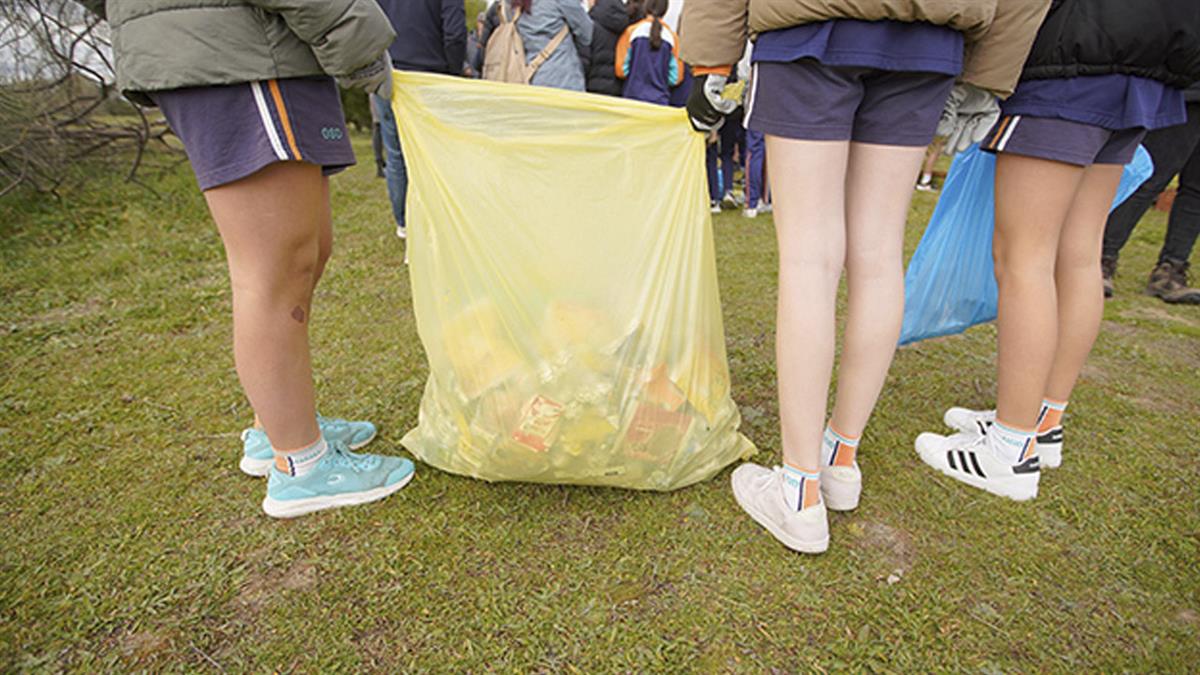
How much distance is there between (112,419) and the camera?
1770mm

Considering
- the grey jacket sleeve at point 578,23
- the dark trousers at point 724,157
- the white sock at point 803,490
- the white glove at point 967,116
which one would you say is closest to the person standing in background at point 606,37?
the grey jacket sleeve at point 578,23

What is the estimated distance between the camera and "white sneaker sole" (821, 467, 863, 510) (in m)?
1.40

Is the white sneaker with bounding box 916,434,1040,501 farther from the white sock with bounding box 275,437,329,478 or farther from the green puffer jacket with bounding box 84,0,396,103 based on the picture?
the green puffer jacket with bounding box 84,0,396,103

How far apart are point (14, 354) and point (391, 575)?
6.39 feet

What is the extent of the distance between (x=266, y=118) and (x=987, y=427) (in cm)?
188

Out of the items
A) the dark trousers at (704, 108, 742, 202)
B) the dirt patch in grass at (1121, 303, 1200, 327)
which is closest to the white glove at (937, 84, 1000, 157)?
the dirt patch in grass at (1121, 303, 1200, 327)

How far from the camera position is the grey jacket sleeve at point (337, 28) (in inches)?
40.7

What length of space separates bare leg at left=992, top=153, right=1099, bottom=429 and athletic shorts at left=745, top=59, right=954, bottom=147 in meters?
0.36

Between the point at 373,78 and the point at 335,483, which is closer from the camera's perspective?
the point at 373,78

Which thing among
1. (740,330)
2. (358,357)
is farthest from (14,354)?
(740,330)

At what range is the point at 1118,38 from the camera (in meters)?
1.20

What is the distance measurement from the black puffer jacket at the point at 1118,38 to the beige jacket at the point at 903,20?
0.42 ft

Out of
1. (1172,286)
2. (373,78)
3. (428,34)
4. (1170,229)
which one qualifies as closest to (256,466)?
(373,78)

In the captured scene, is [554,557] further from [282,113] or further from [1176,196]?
[1176,196]
